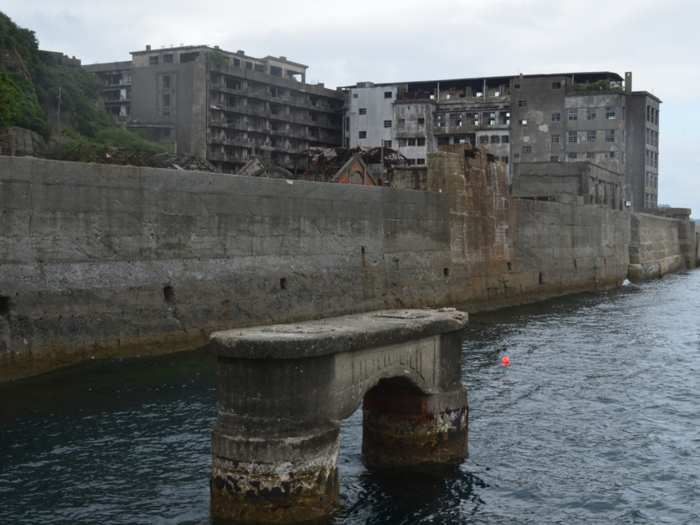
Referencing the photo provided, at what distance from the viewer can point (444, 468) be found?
9.95 metres

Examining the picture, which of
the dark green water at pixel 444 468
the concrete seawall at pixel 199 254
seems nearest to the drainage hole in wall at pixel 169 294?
the concrete seawall at pixel 199 254

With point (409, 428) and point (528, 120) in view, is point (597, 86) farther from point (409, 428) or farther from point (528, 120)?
point (409, 428)

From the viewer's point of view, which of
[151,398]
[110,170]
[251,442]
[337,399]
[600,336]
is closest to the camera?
[251,442]

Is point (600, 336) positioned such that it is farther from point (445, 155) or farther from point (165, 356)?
point (165, 356)

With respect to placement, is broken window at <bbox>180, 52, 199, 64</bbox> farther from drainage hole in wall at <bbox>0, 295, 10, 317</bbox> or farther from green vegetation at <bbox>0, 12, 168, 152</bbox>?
drainage hole in wall at <bbox>0, 295, 10, 317</bbox>

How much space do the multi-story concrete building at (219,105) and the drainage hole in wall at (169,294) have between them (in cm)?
6186

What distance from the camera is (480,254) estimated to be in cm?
2881

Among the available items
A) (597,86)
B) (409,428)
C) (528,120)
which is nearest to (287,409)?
(409,428)

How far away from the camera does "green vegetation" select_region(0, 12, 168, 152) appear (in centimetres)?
5338

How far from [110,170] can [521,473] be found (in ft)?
37.0

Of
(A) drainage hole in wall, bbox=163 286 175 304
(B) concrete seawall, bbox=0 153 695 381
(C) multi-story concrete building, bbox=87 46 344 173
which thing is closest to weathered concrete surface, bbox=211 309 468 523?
(B) concrete seawall, bbox=0 153 695 381

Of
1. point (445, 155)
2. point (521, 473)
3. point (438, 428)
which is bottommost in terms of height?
point (521, 473)

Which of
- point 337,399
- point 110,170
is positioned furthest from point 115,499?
point 110,170

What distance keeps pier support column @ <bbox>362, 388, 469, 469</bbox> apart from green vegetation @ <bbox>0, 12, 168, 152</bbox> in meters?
46.9
